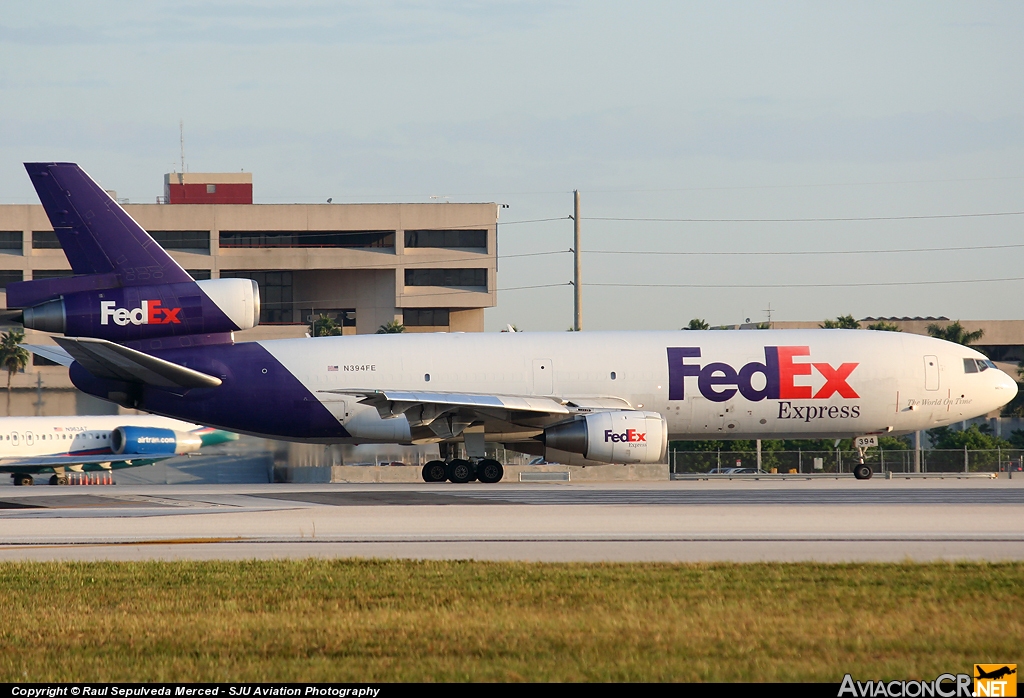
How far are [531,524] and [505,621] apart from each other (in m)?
9.76

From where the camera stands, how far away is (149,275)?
108 ft

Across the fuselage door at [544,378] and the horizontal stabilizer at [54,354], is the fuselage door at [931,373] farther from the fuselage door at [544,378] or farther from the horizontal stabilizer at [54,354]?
the horizontal stabilizer at [54,354]

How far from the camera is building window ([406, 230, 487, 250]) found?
349ft

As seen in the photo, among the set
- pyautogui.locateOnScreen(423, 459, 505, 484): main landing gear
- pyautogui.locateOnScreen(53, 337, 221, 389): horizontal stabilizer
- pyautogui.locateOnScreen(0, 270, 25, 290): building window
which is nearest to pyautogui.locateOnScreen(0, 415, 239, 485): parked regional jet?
pyautogui.locateOnScreen(53, 337, 221, 389): horizontal stabilizer

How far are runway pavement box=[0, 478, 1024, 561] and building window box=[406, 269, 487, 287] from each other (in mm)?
75298

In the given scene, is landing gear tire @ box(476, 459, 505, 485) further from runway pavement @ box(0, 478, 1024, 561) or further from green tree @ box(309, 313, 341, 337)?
green tree @ box(309, 313, 341, 337)

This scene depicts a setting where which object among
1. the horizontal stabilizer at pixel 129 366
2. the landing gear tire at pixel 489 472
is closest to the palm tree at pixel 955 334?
the landing gear tire at pixel 489 472

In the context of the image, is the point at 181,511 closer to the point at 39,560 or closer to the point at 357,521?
the point at 357,521

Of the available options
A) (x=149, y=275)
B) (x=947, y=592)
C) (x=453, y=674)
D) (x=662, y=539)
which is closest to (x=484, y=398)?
(x=149, y=275)

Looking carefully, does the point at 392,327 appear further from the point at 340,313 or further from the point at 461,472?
the point at 461,472

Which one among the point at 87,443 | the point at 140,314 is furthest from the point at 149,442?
the point at 140,314

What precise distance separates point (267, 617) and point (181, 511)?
14.1m

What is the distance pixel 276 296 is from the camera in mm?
108688

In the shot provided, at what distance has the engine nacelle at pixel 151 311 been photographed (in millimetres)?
32312
